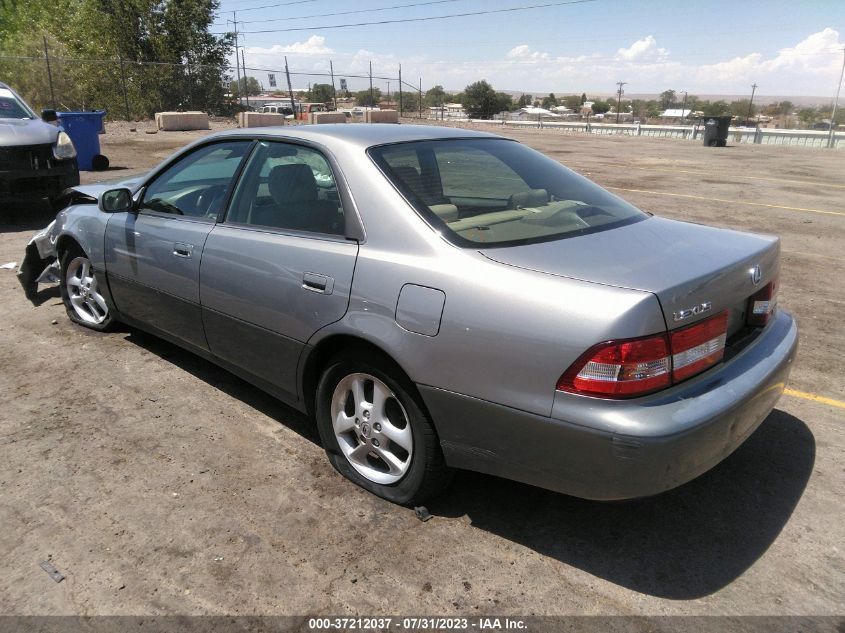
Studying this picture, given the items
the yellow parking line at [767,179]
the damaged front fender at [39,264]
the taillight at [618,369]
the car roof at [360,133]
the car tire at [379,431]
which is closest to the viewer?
the taillight at [618,369]

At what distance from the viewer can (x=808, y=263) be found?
709 cm

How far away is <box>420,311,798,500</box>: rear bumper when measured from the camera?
6.94ft

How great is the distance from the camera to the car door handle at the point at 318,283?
280cm

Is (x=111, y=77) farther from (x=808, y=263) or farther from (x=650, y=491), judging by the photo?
(x=650, y=491)

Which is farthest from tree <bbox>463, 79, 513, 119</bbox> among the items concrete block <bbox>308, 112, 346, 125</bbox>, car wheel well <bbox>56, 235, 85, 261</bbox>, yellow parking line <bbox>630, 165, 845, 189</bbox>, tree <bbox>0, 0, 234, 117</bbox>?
car wheel well <bbox>56, 235, 85, 261</bbox>

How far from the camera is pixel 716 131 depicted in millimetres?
25734

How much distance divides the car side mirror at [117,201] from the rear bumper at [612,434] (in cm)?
268

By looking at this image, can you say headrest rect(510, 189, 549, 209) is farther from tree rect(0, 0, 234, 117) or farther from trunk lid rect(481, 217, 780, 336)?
tree rect(0, 0, 234, 117)

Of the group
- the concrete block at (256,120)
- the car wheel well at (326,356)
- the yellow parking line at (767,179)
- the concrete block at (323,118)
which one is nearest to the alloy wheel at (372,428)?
the car wheel well at (326,356)

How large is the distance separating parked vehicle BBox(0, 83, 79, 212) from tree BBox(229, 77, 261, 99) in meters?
23.2

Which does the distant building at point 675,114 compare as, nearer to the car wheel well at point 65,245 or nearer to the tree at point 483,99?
the tree at point 483,99

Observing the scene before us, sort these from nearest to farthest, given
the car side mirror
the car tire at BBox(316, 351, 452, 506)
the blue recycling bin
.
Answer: the car tire at BBox(316, 351, 452, 506) → the car side mirror → the blue recycling bin

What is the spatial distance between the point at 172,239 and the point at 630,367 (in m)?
2.77

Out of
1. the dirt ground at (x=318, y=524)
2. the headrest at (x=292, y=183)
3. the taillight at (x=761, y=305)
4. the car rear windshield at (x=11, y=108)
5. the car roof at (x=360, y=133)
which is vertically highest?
the car rear windshield at (x=11, y=108)
